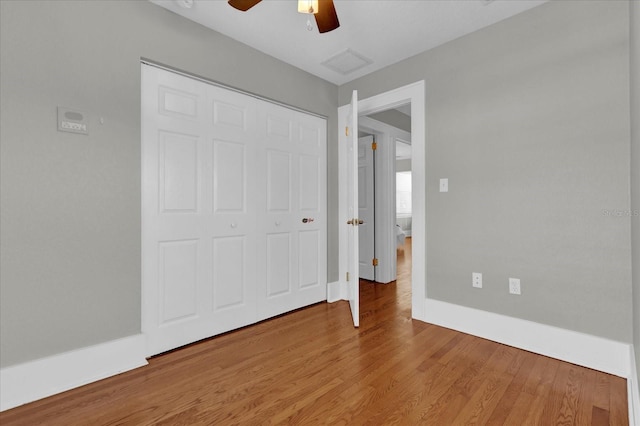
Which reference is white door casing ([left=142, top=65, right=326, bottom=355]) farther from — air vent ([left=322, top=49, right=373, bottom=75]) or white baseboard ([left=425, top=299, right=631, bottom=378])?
white baseboard ([left=425, top=299, right=631, bottom=378])

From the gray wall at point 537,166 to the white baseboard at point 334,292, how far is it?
1098 millimetres

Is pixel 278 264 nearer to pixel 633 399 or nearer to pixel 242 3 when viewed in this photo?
pixel 242 3

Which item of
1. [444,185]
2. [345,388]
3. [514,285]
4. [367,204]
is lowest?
[345,388]

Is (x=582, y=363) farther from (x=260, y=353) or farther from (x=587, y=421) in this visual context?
(x=260, y=353)

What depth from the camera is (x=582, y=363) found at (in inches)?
77.7

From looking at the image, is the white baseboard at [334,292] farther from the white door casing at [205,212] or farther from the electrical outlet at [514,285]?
the electrical outlet at [514,285]

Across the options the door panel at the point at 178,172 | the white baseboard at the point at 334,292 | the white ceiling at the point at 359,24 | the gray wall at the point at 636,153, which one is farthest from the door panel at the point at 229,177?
the gray wall at the point at 636,153

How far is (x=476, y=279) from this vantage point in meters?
2.49

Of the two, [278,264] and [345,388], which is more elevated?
[278,264]

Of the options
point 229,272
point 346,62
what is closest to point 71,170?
point 229,272

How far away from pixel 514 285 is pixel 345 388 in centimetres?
152

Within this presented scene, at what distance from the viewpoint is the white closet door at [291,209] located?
113 inches

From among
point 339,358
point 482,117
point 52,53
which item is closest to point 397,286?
point 339,358

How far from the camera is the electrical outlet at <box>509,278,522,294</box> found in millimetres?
2274
